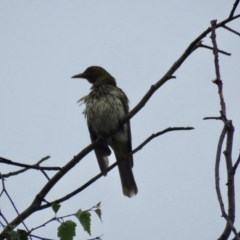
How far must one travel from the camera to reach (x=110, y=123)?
814cm

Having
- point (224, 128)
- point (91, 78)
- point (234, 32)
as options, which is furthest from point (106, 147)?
point (224, 128)

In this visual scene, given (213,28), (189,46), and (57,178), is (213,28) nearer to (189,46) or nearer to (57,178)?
(189,46)

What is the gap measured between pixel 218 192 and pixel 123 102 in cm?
560

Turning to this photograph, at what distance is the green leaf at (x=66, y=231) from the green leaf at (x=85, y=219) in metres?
0.12

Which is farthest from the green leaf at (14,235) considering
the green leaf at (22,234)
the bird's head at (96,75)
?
the bird's head at (96,75)

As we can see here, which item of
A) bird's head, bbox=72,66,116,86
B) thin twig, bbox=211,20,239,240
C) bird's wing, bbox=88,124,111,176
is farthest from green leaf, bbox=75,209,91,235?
bird's head, bbox=72,66,116,86

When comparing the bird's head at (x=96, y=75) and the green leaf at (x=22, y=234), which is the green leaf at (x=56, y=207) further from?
the bird's head at (x=96, y=75)

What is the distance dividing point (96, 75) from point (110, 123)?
157cm

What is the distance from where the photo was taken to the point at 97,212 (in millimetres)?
3982

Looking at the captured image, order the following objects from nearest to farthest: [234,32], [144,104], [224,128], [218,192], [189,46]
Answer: [218,192]
[224,128]
[234,32]
[189,46]
[144,104]

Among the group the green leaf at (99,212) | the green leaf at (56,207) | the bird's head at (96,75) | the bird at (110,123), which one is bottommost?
the green leaf at (56,207)

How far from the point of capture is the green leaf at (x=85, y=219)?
3.72m

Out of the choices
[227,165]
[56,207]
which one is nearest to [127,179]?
[56,207]

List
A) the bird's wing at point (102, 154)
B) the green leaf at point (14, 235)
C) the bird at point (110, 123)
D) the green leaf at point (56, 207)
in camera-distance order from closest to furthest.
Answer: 1. the green leaf at point (14, 235)
2. the green leaf at point (56, 207)
3. the bird's wing at point (102, 154)
4. the bird at point (110, 123)
